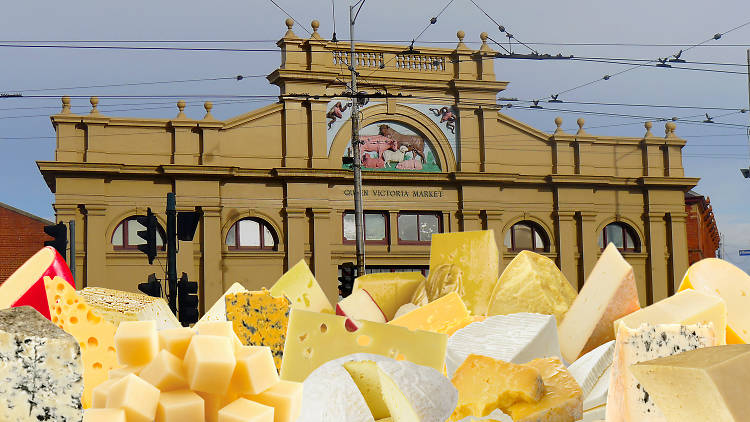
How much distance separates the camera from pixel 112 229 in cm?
2469

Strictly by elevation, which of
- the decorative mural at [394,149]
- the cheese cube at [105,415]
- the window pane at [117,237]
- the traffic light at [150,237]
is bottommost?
the cheese cube at [105,415]

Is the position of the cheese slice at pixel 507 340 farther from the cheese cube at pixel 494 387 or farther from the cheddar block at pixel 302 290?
the cheddar block at pixel 302 290

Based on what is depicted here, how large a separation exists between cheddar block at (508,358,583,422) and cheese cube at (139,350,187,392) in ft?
3.17

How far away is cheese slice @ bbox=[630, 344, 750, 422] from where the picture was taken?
1.53 meters

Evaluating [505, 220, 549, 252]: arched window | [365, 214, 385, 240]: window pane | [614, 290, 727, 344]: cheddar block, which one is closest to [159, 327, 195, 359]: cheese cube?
[614, 290, 727, 344]: cheddar block

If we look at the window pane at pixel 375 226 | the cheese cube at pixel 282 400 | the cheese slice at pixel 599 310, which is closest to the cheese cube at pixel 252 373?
the cheese cube at pixel 282 400

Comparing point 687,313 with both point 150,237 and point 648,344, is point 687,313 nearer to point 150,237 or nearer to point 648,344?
point 648,344

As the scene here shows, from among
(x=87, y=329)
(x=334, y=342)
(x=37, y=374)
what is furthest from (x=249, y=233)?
(x=37, y=374)

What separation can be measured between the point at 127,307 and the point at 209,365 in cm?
172

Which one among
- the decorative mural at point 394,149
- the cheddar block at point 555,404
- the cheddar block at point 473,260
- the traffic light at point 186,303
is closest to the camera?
the cheddar block at point 555,404

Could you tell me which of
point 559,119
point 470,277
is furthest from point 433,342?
point 559,119

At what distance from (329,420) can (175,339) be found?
1.53 ft

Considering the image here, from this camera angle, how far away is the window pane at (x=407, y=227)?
2748 centimetres

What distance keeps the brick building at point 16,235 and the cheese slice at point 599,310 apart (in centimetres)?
2867
